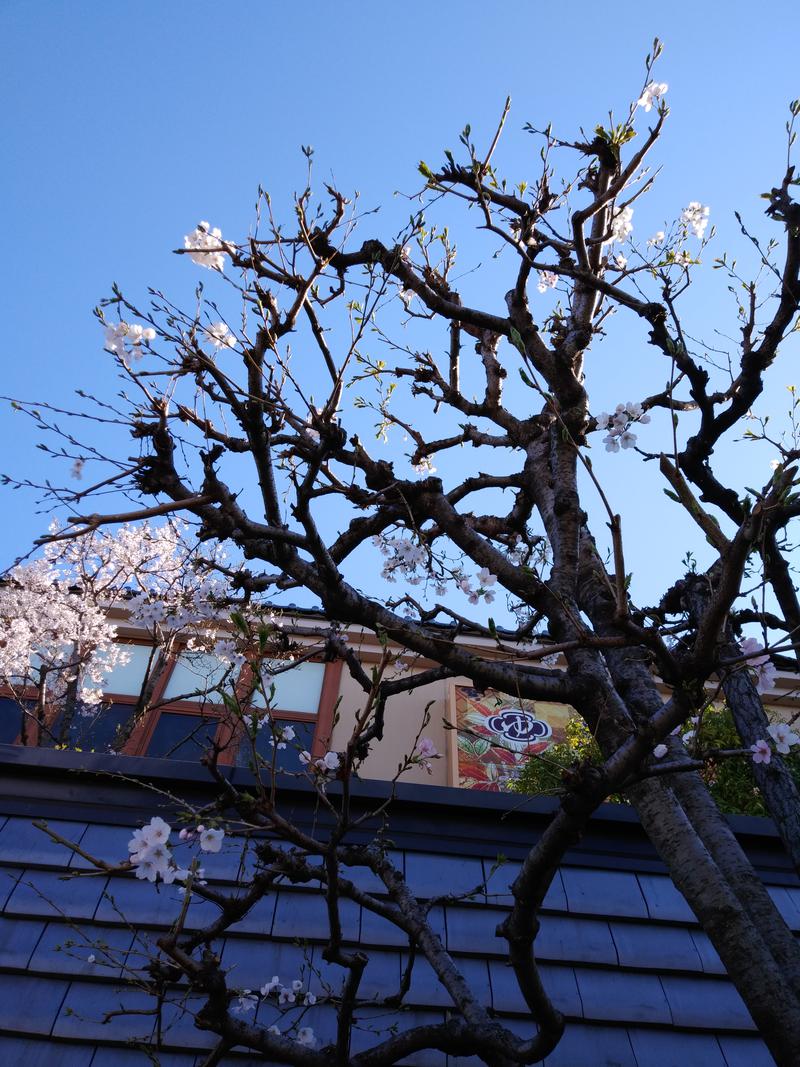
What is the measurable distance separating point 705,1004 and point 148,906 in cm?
210

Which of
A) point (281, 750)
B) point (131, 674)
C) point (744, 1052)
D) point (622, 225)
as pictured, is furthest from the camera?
point (131, 674)

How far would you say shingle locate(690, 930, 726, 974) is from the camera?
2.72 meters

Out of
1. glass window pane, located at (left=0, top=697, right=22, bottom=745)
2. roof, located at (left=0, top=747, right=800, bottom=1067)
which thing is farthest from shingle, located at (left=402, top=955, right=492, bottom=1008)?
glass window pane, located at (left=0, top=697, right=22, bottom=745)

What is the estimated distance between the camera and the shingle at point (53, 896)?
8.66ft

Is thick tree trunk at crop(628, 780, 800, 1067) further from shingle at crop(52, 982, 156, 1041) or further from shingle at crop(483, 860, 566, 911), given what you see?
shingle at crop(52, 982, 156, 1041)

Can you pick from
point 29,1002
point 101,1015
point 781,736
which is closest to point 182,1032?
point 101,1015

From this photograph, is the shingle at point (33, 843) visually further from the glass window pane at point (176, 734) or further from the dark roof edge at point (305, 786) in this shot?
the glass window pane at point (176, 734)

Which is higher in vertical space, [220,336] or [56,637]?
[56,637]

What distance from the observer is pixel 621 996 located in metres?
2.63

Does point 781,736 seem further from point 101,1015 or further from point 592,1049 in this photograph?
point 101,1015

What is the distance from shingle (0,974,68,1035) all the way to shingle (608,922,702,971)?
204 cm

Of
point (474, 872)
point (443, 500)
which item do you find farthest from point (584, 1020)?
point (443, 500)

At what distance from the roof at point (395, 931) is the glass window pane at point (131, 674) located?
5953 mm

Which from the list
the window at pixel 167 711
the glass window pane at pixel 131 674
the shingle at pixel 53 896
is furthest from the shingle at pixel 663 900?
the glass window pane at pixel 131 674
